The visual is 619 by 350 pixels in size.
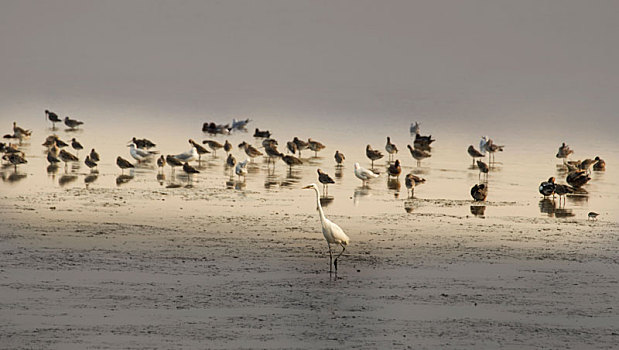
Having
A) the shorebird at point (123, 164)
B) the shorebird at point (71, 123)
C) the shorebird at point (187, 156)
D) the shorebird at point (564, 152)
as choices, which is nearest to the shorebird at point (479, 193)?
the shorebird at point (187, 156)

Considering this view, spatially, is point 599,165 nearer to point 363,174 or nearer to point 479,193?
point 363,174

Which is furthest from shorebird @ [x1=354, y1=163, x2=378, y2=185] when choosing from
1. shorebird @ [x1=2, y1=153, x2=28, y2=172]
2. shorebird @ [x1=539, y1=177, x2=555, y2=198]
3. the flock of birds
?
shorebird @ [x1=2, y1=153, x2=28, y2=172]

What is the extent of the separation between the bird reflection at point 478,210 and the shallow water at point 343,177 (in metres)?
0.02

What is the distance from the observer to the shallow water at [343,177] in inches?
827

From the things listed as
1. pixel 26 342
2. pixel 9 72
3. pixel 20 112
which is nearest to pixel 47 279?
pixel 26 342

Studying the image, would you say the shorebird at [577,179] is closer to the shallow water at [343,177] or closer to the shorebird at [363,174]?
the shallow water at [343,177]

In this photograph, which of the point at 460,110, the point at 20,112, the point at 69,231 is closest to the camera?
the point at 69,231

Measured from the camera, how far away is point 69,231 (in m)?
17.1

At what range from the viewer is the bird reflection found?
20266 mm

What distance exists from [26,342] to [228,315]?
2.38 m

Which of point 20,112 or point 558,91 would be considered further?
point 558,91

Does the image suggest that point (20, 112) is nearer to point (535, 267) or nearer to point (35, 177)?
point (35, 177)

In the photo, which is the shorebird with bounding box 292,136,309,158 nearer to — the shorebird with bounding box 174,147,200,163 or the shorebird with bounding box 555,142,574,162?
the shorebird with bounding box 174,147,200,163

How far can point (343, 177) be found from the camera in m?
25.3
